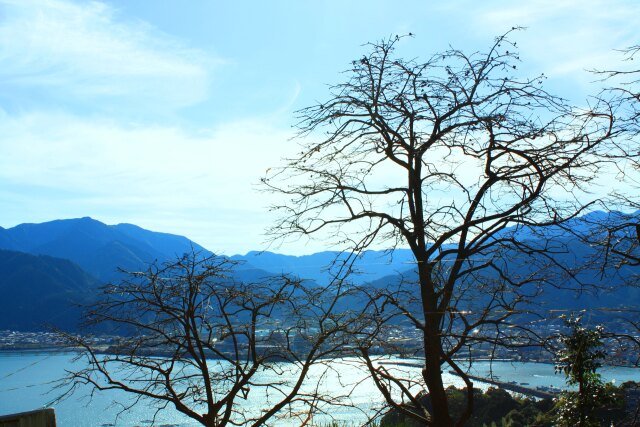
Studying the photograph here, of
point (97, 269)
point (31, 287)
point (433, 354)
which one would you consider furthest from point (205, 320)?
point (97, 269)

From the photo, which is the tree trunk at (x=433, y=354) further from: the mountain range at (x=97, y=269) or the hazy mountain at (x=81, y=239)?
the hazy mountain at (x=81, y=239)

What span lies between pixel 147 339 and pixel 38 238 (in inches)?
3100

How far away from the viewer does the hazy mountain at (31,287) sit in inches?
810

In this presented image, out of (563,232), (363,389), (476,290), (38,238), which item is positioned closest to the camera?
(563,232)

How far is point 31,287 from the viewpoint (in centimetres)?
2408

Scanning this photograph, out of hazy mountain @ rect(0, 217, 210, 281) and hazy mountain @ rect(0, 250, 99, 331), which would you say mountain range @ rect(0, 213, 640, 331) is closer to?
hazy mountain @ rect(0, 250, 99, 331)

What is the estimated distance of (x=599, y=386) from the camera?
22.0 feet

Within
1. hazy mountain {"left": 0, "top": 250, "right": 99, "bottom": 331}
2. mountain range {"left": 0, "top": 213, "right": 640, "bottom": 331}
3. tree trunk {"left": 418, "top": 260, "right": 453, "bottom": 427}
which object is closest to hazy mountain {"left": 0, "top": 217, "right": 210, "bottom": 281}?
mountain range {"left": 0, "top": 213, "right": 640, "bottom": 331}

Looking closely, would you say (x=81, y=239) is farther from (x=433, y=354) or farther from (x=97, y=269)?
(x=433, y=354)

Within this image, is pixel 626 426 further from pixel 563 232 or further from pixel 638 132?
pixel 638 132

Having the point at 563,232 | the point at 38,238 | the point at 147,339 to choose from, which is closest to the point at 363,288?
the point at 563,232

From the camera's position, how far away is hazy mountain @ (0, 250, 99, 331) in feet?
67.5

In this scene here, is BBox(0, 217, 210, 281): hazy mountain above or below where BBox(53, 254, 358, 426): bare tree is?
above

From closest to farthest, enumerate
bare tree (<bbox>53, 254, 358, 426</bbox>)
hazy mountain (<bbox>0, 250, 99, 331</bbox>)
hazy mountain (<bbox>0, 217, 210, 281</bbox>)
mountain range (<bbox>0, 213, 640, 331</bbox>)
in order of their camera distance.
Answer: bare tree (<bbox>53, 254, 358, 426</bbox>) → mountain range (<bbox>0, 213, 640, 331</bbox>) → hazy mountain (<bbox>0, 250, 99, 331</bbox>) → hazy mountain (<bbox>0, 217, 210, 281</bbox>)
